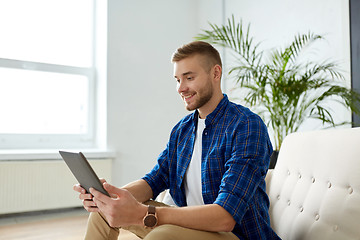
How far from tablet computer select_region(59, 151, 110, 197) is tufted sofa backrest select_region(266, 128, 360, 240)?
30.1 inches

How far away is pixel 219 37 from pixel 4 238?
239 cm

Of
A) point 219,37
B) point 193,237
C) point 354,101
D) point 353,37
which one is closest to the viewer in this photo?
point 193,237

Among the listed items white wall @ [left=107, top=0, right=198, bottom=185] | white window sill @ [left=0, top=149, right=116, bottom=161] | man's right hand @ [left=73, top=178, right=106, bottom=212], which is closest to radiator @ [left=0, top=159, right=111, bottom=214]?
white window sill @ [left=0, top=149, right=116, bottom=161]

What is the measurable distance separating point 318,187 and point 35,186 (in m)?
2.83

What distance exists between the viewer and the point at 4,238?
275 cm

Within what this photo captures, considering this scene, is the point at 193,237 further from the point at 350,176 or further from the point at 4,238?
the point at 4,238

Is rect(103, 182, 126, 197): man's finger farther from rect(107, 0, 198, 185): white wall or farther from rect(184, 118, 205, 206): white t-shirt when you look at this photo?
rect(107, 0, 198, 185): white wall

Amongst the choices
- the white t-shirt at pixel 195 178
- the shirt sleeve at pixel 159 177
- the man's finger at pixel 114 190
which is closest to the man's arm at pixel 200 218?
the man's finger at pixel 114 190

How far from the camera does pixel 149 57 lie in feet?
14.0

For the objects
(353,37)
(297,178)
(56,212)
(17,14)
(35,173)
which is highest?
(17,14)

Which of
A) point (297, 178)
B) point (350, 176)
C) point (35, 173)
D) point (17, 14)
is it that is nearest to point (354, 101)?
point (297, 178)

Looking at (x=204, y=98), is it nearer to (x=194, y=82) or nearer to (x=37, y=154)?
(x=194, y=82)

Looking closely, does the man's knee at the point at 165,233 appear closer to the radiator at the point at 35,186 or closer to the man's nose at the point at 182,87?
the man's nose at the point at 182,87

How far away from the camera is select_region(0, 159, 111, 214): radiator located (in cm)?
331
